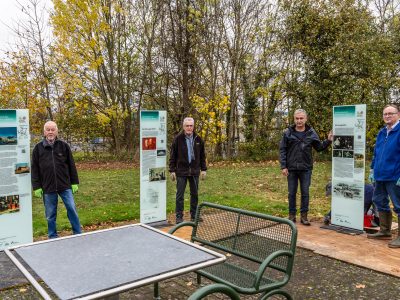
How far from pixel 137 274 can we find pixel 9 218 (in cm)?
399

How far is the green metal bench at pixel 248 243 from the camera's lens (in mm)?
3496

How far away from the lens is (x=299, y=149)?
7102 millimetres

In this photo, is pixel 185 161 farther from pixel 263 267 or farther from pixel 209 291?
pixel 209 291

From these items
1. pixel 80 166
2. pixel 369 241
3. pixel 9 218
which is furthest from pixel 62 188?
pixel 80 166

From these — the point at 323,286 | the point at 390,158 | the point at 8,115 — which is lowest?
the point at 323,286

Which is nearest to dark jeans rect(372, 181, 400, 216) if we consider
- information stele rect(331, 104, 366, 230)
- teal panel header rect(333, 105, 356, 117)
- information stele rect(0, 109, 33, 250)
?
information stele rect(331, 104, 366, 230)

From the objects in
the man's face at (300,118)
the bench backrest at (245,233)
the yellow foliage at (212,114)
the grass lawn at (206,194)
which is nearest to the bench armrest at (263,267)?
the bench backrest at (245,233)

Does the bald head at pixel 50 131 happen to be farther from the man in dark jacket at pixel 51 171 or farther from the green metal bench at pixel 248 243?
the green metal bench at pixel 248 243

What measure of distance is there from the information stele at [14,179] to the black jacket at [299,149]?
4415 millimetres

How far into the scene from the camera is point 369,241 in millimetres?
6344

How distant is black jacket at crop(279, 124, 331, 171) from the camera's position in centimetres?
708

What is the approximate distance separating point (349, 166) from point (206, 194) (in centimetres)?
459

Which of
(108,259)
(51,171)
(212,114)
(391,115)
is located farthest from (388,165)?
(212,114)

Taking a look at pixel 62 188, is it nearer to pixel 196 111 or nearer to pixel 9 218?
pixel 9 218
